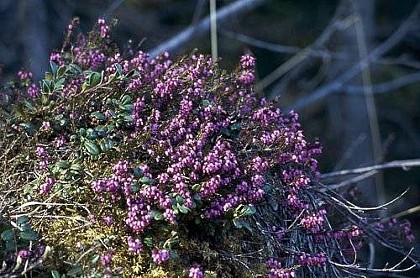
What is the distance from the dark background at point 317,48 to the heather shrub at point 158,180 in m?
2.65

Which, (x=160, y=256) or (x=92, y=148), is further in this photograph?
(x=92, y=148)

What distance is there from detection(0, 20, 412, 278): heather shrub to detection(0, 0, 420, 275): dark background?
8.70 ft

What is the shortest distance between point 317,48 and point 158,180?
4.18m

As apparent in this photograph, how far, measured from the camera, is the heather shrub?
1.86 meters

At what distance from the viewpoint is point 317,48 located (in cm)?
594

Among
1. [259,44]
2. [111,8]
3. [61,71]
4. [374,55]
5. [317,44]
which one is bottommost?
[61,71]

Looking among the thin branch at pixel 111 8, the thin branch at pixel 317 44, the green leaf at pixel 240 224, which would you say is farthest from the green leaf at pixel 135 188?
the thin branch at pixel 317 44

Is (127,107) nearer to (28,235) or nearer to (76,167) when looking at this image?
(76,167)

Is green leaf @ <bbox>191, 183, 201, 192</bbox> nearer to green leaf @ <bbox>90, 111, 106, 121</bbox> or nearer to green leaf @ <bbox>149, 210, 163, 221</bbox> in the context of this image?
green leaf @ <bbox>149, 210, 163, 221</bbox>

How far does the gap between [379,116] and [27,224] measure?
5.22 m

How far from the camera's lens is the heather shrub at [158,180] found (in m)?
1.86

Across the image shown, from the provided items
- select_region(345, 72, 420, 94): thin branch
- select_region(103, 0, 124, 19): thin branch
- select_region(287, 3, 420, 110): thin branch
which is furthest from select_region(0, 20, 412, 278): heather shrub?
select_region(345, 72, 420, 94): thin branch

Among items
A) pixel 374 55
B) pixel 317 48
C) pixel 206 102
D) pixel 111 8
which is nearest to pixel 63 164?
pixel 206 102

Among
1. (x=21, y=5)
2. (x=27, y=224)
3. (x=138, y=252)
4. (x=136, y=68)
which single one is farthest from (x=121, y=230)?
(x=21, y=5)
